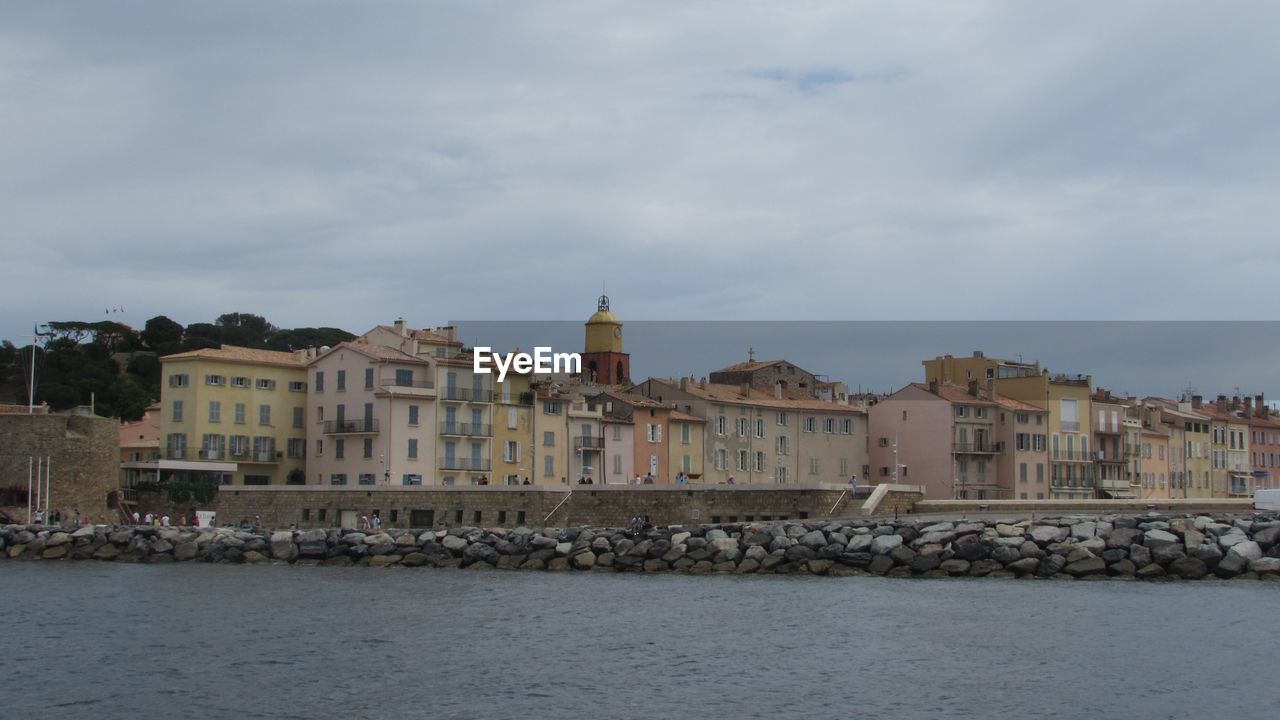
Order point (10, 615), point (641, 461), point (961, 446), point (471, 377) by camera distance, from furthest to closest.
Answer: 1. point (961, 446)
2. point (641, 461)
3. point (471, 377)
4. point (10, 615)

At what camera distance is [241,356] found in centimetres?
7088

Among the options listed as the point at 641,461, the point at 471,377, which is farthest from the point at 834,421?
the point at 471,377

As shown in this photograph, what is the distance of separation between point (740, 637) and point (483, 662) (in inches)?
259

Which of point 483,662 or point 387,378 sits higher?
point 387,378

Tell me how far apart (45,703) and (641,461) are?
50.9 m

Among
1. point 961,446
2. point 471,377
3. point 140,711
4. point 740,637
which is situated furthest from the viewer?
point 961,446

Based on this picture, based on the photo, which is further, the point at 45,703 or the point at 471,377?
the point at 471,377

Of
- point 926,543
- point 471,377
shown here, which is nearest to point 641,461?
point 471,377

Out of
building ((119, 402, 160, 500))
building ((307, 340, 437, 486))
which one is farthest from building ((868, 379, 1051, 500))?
building ((119, 402, 160, 500))

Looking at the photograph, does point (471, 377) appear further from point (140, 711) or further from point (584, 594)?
point (140, 711)

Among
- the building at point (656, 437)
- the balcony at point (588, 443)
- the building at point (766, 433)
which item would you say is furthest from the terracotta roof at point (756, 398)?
the balcony at point (588, 443)

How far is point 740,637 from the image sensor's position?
3503cm

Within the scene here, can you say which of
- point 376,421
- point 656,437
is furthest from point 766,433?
point 376,421

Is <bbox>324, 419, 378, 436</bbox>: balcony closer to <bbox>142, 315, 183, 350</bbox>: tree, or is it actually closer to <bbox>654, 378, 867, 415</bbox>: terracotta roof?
<bbox>654, 378, 867, 415</bbox>: terracotta roof
